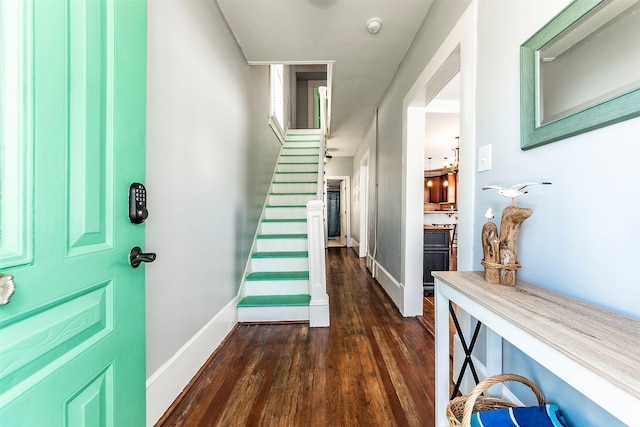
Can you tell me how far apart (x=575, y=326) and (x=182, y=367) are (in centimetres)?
170

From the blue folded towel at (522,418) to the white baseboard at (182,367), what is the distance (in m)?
1.33

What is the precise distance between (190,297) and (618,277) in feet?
6.02

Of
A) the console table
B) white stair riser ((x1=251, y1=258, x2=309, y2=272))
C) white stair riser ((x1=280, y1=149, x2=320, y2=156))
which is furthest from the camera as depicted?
white stair riser ((x1=280, y1=149, x2=320, y2=156))

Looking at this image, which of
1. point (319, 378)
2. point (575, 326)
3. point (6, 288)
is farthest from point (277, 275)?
point (575, 326)

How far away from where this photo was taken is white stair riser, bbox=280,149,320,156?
15.5 ft

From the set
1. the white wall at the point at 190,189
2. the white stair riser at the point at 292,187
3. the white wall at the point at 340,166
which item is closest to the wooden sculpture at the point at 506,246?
the white wall at the point at 190,189

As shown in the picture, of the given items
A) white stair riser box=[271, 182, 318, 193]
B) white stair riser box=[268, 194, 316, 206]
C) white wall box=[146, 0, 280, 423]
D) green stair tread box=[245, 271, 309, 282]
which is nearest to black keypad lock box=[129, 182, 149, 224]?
white wall box=[146, 0, 280, 423]

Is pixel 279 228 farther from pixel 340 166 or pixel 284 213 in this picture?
pixel 340 166

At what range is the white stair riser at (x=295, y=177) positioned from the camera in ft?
13.3

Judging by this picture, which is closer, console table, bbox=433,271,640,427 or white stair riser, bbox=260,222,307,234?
console table, bbox=433,271,640,427

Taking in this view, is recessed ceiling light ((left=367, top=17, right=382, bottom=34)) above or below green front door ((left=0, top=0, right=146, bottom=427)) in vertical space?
above

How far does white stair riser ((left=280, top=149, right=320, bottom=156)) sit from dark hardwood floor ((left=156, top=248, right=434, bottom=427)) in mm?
3244

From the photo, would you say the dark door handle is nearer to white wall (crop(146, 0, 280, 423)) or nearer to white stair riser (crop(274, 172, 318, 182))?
white wall (crop(146, 0, 280, 423))

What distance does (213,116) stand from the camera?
72.9 inches
